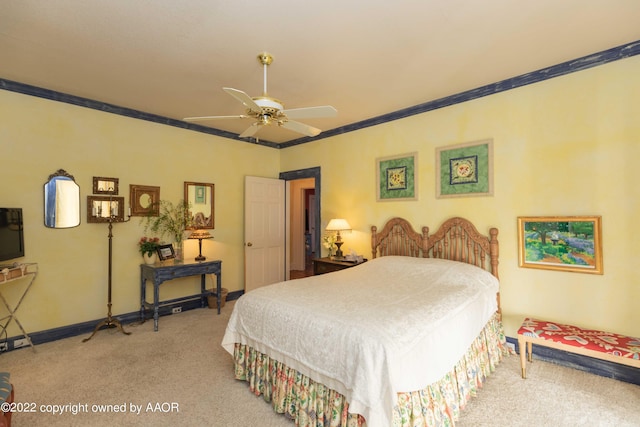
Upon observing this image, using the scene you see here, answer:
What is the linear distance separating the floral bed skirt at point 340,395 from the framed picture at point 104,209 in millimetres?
2580

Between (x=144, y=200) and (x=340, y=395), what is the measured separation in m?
3.71

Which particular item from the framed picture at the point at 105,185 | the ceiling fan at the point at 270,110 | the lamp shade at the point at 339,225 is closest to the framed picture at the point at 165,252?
the framed picture at the point at 105,185

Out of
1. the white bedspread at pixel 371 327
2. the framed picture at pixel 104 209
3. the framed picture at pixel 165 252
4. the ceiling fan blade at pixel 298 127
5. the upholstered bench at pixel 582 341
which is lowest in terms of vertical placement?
the upholstered bench at pixel 582 341

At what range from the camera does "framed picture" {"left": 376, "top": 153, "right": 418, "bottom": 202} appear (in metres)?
3.92

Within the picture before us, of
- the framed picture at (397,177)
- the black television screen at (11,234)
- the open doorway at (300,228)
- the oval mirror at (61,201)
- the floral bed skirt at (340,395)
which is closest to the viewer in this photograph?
the floral bed skirt at (340,395)

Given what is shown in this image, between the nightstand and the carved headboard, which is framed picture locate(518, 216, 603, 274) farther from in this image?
the nightstand

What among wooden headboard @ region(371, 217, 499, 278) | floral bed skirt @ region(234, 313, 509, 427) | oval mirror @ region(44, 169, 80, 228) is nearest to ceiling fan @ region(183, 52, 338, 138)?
floral bed skirt @ region(234, 313, 509, 427)

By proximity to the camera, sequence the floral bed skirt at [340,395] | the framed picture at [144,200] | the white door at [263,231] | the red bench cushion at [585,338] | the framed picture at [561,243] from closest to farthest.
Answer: the floral bed skirt at [340,395] < the red bench cushion at [585,338] < the framed picture at [561,243] < the framed picture at [144,200] < the white door at [263,231]

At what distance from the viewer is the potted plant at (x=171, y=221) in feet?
13.9

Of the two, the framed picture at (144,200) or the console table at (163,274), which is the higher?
the framed picture at (144,200)

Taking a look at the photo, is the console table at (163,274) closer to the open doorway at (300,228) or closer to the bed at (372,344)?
the bed at (372,344)

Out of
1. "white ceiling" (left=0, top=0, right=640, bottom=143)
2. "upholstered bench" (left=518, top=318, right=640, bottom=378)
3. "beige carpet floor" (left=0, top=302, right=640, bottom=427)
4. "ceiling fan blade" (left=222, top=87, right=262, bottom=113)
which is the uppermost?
"white ceiling" (left=0, top=0, right=640, bottom=143)

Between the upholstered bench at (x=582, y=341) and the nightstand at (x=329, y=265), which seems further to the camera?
the nightstand at (x=329, y=265)

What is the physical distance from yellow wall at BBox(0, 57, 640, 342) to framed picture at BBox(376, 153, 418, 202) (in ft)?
0.30
